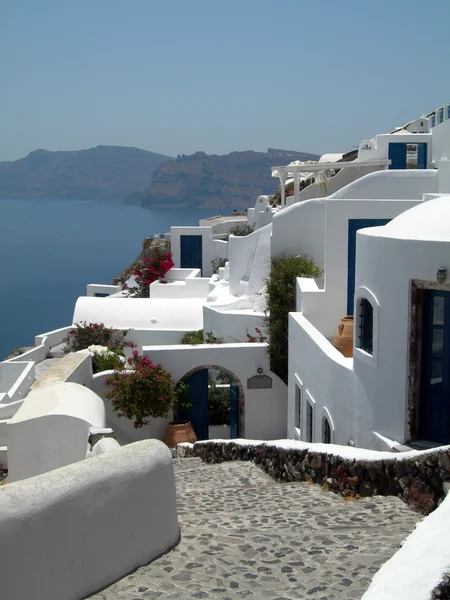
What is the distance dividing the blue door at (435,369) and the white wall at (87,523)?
3564mm

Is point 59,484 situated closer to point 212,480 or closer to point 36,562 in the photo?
point 36,562

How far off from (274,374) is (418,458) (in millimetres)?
9760

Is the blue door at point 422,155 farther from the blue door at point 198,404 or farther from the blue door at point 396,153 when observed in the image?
the blue door at point 198,404

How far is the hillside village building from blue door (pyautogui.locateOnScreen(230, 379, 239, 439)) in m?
0.05

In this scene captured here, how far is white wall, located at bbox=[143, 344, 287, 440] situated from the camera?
15234mm

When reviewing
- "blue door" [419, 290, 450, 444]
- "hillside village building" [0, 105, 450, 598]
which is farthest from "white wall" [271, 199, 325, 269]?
"blue door" [419, 290, 450, 444]

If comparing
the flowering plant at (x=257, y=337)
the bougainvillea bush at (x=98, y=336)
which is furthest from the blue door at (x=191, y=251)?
the flowering plant at (x=257, y=337)

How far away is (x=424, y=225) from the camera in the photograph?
8.05 m

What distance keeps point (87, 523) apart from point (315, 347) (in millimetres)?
6797

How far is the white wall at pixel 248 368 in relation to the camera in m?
15.2

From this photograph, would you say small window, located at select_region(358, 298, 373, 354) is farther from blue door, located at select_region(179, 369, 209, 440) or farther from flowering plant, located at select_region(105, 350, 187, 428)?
blue door, located at select_region(179, 369, 209, 440)

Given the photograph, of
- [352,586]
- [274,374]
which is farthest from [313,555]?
[274,374]

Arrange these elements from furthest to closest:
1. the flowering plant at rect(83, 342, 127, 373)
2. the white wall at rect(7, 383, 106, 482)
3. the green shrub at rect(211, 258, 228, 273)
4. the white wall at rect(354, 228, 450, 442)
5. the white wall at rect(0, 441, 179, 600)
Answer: the green shrub at rect(211, 258, 228, 273), the flowering plant at rect(83, 342, 127, 373), the white wall at rect(7, 383, 106, 482), the white wall at rect(354, 228, 450, 442), the white wall at rect(0, 441, 179, 600)

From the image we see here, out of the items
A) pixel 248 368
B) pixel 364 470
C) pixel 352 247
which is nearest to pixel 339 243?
pixel 352 247
